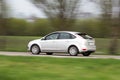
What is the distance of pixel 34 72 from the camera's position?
13.2 meters

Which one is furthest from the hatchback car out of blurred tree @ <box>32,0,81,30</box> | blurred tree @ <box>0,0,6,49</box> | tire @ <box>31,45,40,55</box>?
blurred tree @ <box>0,0,6,49</box>

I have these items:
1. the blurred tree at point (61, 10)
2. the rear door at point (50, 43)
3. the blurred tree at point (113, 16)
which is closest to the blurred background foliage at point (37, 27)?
the blurred tree at point (61, 10)

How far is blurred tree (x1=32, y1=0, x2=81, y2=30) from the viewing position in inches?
1324

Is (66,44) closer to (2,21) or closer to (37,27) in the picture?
(2,21)

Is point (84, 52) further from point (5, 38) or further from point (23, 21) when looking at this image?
point (23, 21)

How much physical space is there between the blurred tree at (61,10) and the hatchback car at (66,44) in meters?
5.98

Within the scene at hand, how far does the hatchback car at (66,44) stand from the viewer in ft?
84.7

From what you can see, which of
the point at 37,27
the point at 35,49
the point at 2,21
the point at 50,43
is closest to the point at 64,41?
the point at 50,43

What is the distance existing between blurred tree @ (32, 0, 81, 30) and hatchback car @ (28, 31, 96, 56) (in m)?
5.98

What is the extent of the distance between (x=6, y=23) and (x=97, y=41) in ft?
26.3

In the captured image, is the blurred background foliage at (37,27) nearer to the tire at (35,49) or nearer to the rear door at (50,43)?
the tire at (35,49)

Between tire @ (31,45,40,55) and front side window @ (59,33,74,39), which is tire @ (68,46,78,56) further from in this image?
tire @ (31,45,40,55)

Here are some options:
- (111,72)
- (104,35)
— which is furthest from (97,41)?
(111,72)

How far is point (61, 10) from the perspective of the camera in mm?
33750
